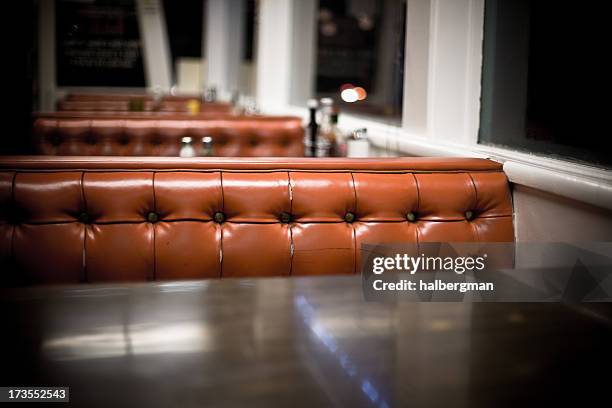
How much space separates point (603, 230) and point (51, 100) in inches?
281

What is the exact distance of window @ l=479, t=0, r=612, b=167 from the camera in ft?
6.69

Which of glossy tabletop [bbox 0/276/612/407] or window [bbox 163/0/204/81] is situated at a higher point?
window [bbox 163/0/204/81]

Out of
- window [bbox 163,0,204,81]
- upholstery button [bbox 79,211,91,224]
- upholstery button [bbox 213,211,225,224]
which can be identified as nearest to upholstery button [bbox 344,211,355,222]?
upholstery button [bbox 213,211,225,224]

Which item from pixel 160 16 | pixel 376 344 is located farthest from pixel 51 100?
pixel 376 344

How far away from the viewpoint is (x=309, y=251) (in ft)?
5.92

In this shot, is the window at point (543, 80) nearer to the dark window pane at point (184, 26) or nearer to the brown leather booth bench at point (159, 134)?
the brown leather booth bench at point (159, 134)

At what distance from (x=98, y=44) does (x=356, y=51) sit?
8.52ft

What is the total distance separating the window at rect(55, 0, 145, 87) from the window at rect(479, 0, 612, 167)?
11.5 ft

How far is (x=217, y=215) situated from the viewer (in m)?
1.79

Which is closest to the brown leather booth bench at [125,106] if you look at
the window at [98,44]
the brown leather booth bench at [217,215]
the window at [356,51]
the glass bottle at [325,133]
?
the window at [98,44]

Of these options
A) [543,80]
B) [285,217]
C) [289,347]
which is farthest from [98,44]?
[289,347]

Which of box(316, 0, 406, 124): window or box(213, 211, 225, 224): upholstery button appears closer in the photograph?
box(213, 211, 225, 224): upholstery button

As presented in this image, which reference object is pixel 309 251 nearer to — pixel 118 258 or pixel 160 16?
pixel 118 258

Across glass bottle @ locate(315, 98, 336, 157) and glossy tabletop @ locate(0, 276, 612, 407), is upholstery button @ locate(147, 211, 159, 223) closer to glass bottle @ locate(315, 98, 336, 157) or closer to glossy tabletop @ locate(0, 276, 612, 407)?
glossy tabletop @ locate(0, 276, 612, 407)
